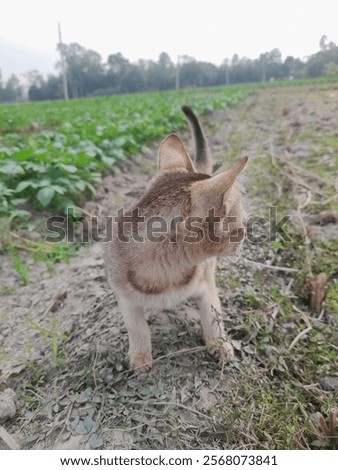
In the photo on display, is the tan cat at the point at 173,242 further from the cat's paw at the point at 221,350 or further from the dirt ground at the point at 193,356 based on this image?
the dirt ground at the point at 193,356

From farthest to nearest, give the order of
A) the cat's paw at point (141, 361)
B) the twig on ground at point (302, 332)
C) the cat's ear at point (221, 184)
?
1. the twig on ground at point (302, 332)
2. the cat's paw at point (141, 361)
3. the cat's ear at point (221, 184)

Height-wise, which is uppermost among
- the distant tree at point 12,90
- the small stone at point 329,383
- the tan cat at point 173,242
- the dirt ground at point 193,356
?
the distant tree at point 12,90

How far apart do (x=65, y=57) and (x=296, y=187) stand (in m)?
1.94

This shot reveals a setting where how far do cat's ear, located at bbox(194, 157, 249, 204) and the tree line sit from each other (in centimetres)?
69

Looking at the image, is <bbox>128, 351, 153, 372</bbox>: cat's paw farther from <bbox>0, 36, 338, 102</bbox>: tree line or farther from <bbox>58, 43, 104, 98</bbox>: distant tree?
<bbox>58, 43, 104, 98</bbox>: distant tree

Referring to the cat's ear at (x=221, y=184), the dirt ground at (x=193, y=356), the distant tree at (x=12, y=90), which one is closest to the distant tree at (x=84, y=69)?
the distant tree at (x=12, y=90)

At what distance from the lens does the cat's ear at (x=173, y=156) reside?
5.26ft

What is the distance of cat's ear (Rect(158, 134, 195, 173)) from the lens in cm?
160

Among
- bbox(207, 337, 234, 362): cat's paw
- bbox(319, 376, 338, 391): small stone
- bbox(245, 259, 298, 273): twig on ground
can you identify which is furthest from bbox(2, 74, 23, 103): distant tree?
bbox(319, 376, 338, 391): small stone

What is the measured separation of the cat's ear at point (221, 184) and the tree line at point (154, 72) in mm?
693

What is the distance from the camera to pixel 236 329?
5.92 feet

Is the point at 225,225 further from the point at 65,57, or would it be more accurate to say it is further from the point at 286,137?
the point at 286,137

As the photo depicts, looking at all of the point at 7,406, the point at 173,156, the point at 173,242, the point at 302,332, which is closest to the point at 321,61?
the point at 173,156
